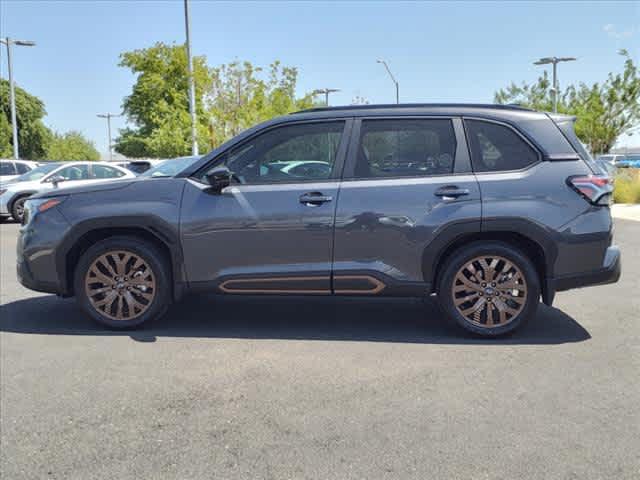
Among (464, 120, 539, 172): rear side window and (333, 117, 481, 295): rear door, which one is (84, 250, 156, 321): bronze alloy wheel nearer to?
(333, 117, 481, 295): rear door

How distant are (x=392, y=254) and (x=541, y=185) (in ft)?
4.16

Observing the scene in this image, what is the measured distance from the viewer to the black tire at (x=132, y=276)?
5.15 metres

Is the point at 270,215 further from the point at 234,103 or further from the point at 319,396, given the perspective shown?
the point at 234,103

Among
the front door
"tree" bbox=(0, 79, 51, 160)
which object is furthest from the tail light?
"tree" bbox=(0, 79, 51, 160)

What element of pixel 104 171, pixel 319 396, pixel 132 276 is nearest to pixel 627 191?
pixel 104 171

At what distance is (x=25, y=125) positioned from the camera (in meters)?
60.4

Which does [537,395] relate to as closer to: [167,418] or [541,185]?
[541,185]

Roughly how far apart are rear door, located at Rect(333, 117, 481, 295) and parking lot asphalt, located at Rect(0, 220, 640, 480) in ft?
1.79

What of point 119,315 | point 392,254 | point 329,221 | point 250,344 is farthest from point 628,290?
point 119,315

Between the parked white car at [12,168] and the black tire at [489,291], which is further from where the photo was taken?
the parked white car at [12,168]

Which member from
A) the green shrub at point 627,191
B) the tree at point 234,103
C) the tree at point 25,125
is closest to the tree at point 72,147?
the tree at point 25,125

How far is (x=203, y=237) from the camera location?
5047 mm

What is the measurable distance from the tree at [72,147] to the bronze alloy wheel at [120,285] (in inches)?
3056

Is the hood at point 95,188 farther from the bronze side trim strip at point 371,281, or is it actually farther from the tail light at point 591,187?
the tail light at point 591,187
